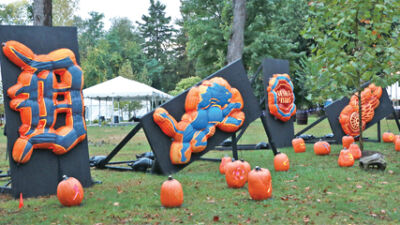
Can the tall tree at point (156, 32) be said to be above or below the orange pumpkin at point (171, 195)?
above

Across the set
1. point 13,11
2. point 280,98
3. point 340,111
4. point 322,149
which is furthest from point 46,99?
point 13,11

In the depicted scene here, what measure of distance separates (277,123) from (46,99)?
8827mm

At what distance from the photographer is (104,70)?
50.5m

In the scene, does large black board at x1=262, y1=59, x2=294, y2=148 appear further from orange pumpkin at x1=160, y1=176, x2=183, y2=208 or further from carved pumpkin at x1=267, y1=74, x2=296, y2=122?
orange pumpkin at x1=160, y1=176, x2=183, y2=208

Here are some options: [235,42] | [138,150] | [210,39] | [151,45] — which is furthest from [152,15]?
[138,150]

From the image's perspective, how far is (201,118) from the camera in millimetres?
8891

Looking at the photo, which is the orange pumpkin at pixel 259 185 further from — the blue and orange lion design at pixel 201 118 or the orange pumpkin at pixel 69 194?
the blue and orange lion design at pixel 201 118

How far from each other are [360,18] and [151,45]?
54.5m

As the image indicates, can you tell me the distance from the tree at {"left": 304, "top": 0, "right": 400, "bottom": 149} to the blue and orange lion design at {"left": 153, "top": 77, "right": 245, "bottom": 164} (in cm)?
242

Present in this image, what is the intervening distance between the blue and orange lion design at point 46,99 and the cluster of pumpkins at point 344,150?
5.81 m

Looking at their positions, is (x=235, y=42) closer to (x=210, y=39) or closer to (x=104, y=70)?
(x=210, y=39)

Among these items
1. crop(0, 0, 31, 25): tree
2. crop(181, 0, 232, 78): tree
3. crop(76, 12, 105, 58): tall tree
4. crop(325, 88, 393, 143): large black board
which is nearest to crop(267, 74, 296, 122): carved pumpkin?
crop(325, 88, 393, 143): large black board

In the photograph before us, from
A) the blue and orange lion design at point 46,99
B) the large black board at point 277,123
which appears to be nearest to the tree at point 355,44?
the large black board at point 277,123

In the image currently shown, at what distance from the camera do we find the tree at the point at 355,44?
→ 930 centimetres
